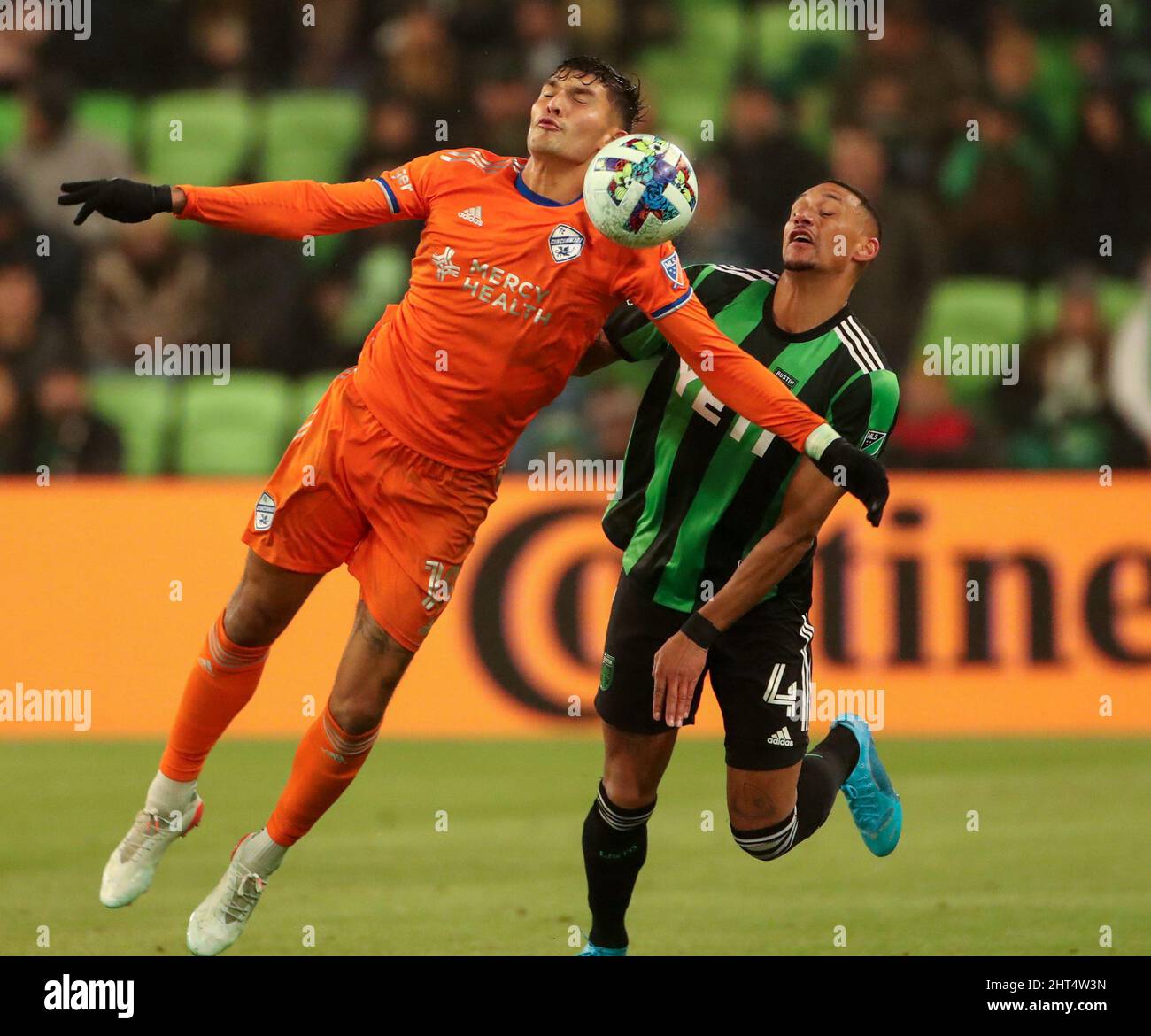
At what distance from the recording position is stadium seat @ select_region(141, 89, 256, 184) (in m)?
12.1

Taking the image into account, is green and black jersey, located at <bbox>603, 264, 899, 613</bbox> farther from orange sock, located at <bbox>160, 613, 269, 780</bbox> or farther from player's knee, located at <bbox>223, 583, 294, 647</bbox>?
orange sock, located at <bbox>160, 613, 269, 780</bbox>

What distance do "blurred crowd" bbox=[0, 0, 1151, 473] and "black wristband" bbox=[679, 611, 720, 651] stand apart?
510 centimetres

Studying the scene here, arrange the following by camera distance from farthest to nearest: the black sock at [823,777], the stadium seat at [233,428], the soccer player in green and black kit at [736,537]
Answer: the stadium seat at [233,428] → the black sock at [823,777] → the soccer player in green and black kit at [736,537]

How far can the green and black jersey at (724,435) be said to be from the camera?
5727 mm

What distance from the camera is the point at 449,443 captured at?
18.4ft

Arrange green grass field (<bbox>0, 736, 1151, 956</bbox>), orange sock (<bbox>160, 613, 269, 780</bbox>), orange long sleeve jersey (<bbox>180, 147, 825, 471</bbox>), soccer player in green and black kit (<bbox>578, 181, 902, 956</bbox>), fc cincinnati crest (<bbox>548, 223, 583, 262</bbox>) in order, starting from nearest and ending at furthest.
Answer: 1. orange long sleeve jersey (<bbox>180, 147, 825, 471</bbox>)
2. fc cincinnati crest (<bbox>548, 223, 583, 262</bbox>)
3. soccer player in green and black kit (<bbox>578, 181, 902, 956</bbox>)
4. orange sock (<bbox>160, 613, 269, 780</bbox>)
5. green grass field (<bbox>0, 736, 1151, 956</bbox>)

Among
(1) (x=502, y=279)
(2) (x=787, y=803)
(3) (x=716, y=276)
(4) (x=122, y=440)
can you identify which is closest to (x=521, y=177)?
(1) (x=502, y=279)

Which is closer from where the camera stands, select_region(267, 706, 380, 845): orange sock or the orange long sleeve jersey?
the orange long sleeve jersey

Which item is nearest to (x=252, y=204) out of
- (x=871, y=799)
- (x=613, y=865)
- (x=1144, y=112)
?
(x=613, y=865)

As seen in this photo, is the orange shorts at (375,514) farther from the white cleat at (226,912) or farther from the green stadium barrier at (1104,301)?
the green stadium barrier at (1104,301)

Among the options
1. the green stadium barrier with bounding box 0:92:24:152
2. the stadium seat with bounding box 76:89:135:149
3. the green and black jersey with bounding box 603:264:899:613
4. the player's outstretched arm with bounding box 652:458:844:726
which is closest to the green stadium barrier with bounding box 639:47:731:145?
the stadium seat with bounding box 76:89:135:149

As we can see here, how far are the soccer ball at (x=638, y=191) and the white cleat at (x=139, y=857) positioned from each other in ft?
7.55

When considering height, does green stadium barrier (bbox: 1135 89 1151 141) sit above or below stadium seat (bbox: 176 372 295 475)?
above

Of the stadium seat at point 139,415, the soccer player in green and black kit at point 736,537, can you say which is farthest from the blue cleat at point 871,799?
the stadium seat at point 139,415
